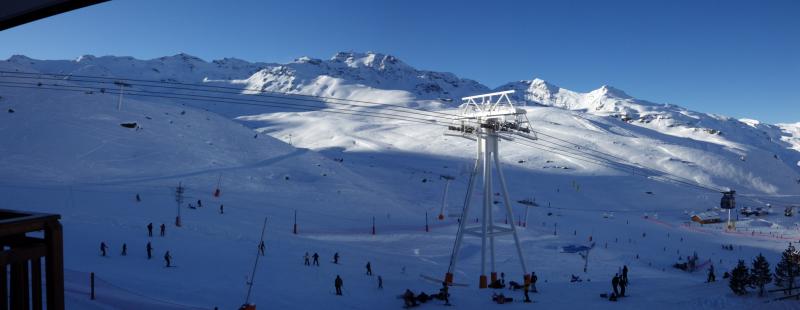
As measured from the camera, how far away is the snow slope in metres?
20.4

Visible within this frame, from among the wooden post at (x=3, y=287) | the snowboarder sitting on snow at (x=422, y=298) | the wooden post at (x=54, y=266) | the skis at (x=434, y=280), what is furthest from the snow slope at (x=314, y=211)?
the wooden post at (x=54, y=266)

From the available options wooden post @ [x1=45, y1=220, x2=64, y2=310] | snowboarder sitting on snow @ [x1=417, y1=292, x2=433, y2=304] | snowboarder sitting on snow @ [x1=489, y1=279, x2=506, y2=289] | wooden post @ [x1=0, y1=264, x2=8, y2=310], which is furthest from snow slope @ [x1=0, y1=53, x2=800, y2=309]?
wooden post @ [x1=45, y1=220, x2=64, y2=310]

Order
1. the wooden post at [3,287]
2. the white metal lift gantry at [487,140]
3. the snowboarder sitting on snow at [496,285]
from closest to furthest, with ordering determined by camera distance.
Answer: the wooden post at [3,287] < the snowboarder sitting on snow at [496,285] < the white metal lift gantry at [487,140]

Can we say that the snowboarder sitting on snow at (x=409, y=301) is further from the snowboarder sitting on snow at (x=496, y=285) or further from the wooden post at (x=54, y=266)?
the wooden post at (x=54, y=266)

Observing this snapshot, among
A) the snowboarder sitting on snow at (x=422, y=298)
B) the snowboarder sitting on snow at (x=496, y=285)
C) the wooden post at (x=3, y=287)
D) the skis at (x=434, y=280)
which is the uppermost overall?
the wooden post at (x=3, y=287)

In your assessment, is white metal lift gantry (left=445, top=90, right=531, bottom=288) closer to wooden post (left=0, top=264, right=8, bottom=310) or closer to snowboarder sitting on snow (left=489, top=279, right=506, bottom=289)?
snowboarder sitting on snow (left=489, top=279, right=506, bottom=289)

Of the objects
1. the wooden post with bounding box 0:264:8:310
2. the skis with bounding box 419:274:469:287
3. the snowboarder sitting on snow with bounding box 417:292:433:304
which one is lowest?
the skis with bounding box 419:274:469:287

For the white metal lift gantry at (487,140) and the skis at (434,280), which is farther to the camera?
the skis at (434,280)

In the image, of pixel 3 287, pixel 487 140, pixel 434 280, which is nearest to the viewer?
pixel 3 287

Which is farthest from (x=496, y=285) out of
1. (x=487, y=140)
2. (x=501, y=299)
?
(x=487, y=140)

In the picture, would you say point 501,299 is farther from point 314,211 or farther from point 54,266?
point 314,211

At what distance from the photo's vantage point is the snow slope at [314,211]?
20.4m

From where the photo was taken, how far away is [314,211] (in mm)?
45406

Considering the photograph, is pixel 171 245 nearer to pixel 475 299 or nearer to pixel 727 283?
pixel 475 299
